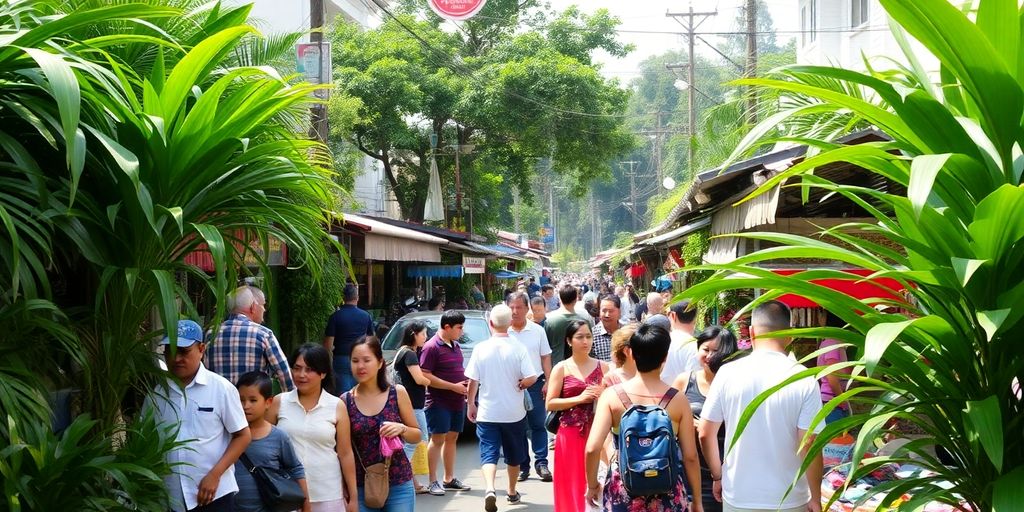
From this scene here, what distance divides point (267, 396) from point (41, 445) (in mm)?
2336

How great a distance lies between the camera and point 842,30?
22.3 m

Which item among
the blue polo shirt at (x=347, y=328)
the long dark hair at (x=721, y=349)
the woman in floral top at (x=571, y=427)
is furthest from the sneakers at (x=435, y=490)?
the long dark hair at (x=721, y=349)

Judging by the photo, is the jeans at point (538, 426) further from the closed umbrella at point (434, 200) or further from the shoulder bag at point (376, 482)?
the closed umbrella at point (434, 200)

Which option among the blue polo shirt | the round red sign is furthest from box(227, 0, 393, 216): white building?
the blue polo shirt

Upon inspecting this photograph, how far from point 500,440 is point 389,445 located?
11.2ft

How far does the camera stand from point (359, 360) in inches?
240

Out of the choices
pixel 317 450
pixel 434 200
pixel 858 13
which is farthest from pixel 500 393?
pixel 434 200

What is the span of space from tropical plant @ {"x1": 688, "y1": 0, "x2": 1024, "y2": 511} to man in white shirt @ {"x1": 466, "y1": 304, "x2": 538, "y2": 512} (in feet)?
20.1

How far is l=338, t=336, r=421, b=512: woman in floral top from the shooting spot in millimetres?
6047

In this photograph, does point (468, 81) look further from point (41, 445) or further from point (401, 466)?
point (41, 445)

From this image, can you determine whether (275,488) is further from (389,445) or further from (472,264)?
(472,264)

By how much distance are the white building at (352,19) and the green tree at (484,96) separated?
142 centimetres

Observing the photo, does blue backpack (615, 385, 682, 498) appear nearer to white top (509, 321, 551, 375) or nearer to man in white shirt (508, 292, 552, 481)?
man in white shirt (508, 292, 552, 481)

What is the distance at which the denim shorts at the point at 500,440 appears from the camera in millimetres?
9227
